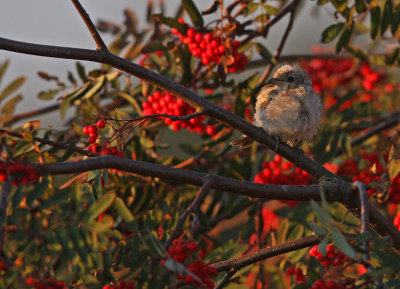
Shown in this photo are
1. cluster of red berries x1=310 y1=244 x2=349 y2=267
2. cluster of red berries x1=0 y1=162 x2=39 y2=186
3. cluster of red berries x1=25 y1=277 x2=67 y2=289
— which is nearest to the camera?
cluster of red berries x1=25 y1=277 x2=67 y2=289

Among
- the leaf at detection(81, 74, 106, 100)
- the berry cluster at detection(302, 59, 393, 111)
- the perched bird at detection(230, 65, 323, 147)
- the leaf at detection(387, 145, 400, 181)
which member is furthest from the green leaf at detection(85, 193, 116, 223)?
the berry cluster at detection(302, 59, 393, 111)

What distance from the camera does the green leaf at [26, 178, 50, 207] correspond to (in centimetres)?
245

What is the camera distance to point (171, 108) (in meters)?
3.77

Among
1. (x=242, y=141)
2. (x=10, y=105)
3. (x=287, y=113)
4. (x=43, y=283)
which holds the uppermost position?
(x=10, y=105)

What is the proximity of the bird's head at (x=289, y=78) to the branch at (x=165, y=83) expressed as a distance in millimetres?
1414

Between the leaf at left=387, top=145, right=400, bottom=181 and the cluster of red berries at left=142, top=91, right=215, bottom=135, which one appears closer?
the leaf at left=387, top=145, right=400, bottom=181

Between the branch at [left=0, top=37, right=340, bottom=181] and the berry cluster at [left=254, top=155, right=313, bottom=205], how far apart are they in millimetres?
1082

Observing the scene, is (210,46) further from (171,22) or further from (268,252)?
(268,252)

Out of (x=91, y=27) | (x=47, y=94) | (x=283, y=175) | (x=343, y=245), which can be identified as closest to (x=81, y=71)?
(x=47, y=94)

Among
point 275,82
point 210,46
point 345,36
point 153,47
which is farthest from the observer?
point 275,82

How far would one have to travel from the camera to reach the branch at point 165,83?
8.22 feet

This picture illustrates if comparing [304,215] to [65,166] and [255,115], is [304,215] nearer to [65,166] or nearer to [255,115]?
[255,115]

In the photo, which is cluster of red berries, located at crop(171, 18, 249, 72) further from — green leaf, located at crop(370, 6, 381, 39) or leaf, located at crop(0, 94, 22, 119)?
leaf, located at crop(0, 94, 22, 119)

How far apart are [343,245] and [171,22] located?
2508mm
